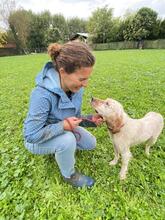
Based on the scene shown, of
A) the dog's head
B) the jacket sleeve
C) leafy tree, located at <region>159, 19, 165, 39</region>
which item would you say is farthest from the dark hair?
leafy tree, located at <region>159, 19, 165, 39</region>

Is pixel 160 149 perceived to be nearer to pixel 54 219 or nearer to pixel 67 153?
pixel 67 153

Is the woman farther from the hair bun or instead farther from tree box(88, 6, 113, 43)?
tree box(88, 6, 113, 43)

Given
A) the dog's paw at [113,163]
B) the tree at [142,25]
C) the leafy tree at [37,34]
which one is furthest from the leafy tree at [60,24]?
the dog's paw at [113,163]

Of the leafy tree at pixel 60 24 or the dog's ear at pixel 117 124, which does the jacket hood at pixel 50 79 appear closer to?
the dog's ear at pixel 117 124

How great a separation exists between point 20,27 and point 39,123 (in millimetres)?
40622

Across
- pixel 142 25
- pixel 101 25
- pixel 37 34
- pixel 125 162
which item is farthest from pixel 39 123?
pixel 101 25

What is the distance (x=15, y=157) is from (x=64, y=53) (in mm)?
1691

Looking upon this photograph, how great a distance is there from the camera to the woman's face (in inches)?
84.9

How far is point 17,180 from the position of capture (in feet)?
8.92

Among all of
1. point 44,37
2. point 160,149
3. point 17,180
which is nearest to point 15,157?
point 17,180

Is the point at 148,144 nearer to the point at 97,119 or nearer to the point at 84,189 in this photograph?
the point at 97,119

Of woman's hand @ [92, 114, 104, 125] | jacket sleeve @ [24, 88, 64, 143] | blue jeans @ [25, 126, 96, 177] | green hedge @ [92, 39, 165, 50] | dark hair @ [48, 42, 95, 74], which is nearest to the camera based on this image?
dark hair @ [48, 42, 95, 74]

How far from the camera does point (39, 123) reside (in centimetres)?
226

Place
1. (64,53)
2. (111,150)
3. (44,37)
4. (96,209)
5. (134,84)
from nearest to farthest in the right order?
(64,53), (96,209), (111,150), (134,84), (44,37)
